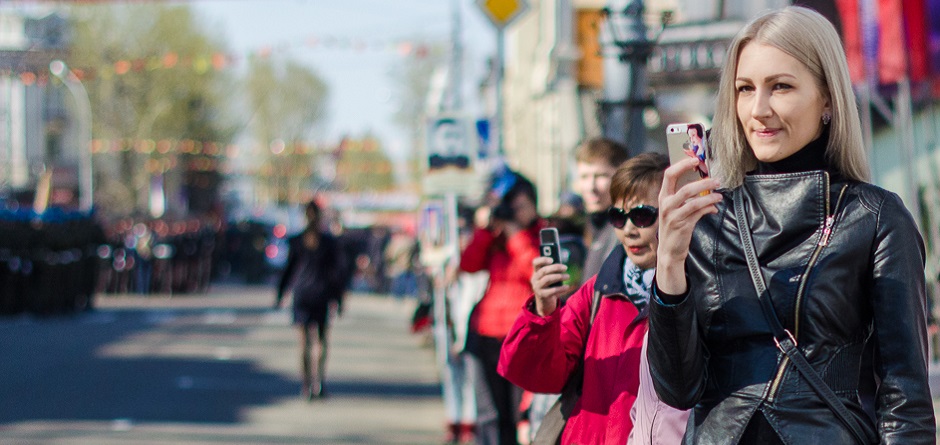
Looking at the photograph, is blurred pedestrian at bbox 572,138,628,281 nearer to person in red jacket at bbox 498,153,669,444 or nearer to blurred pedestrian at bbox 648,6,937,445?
person in red jacket at bbox 498,153,669,444

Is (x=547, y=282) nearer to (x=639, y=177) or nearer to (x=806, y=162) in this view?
(x=639, y=177)

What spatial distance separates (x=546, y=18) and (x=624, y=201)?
1046 inches

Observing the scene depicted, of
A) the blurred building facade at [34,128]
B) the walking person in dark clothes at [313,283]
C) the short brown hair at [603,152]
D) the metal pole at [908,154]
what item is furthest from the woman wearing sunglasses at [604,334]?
the blurred building facade at [34,128]

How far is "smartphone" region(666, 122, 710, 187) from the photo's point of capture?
2631 mm

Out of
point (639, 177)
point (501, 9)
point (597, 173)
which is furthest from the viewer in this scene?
point (501, 9)

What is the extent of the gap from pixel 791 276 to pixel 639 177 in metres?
1.20

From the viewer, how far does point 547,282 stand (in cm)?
360

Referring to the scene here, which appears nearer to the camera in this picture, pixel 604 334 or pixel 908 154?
pixel 604 334

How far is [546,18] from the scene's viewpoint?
3003cm

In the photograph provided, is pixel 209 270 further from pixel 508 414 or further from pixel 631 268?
pixel 631 268

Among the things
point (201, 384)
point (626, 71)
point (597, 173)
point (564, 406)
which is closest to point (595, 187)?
point (597, 173)

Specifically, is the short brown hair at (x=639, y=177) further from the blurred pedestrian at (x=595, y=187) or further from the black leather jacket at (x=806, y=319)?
the blurred pedestrian at (x=595, y=187)

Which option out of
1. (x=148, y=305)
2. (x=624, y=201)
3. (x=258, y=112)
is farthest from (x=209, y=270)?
(x=258, y=112)

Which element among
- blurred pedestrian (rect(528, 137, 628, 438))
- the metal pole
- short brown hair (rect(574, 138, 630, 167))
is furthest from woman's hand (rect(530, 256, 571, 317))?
the metal pole
